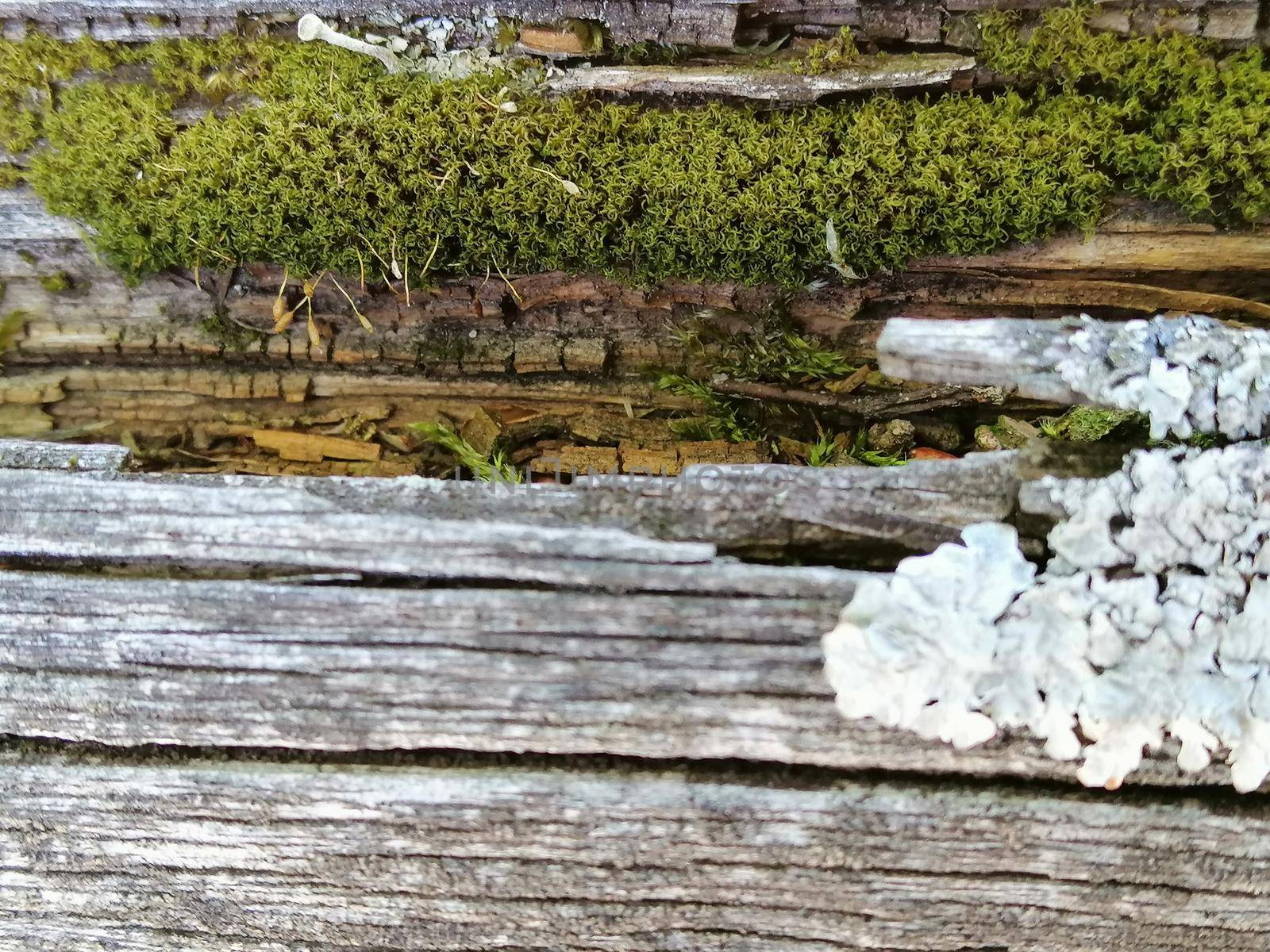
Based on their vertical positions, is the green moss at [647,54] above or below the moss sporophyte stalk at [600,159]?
above

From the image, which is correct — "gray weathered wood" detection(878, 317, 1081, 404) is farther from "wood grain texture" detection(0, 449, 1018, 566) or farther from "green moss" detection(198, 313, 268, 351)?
"green moss" detection(198, 313, 268, 351)

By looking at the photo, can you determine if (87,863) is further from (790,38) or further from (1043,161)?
(1043,161)

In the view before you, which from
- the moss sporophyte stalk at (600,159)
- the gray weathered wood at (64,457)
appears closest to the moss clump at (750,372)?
the moss sporophyte stalk at (600,159)

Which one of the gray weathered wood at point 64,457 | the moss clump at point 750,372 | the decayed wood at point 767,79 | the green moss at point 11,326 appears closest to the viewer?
the gray weathered wood at point 64,457

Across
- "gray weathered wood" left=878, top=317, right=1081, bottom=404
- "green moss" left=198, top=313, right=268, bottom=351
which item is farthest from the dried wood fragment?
"gray weathered wood" left=878, top=317, right=1081, bottom=404

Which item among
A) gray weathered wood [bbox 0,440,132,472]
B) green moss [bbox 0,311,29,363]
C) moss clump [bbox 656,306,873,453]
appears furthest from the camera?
green moss [bbox 0,311,29,363]

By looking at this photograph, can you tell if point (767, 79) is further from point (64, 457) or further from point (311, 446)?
point (64, 457)

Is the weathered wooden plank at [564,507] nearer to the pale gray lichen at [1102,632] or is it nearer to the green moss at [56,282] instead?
the pale gray lichen at [1102,632]

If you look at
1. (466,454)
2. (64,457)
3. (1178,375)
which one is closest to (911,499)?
(1178,375)
